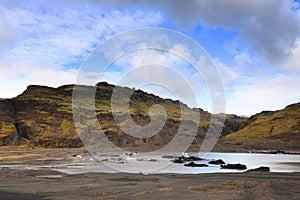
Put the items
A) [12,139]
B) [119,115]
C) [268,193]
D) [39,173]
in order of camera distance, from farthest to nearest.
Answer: [119,115] < [12,139] < [39,173] < [268,193]

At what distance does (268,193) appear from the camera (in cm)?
2628

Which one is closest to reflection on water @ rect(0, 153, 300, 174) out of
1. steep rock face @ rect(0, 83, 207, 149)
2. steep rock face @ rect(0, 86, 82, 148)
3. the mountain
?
the mountain

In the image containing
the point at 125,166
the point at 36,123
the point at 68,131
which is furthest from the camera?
the point at 36,123

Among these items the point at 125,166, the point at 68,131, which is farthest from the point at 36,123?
the point at 125,166

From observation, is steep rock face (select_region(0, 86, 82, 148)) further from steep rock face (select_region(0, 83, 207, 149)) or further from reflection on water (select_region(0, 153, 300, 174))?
reflection on water (select_region(0, 153, 300, 174))

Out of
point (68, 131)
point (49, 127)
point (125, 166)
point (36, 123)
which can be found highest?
point (36, 123)

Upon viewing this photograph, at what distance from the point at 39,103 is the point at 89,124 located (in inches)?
1248

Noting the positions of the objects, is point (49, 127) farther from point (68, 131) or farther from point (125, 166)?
point (125, 166)

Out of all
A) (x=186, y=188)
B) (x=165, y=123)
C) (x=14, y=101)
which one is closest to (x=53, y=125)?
(x=14, y=101)

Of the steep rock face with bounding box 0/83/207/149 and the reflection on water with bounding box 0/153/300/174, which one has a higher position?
the steep rock face with bounding box 0/83/207/149

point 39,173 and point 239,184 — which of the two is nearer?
point 239,184

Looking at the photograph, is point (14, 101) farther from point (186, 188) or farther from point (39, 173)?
point (186, 188)

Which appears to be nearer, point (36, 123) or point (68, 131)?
point (68, 131)

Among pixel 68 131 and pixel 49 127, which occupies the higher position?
pixel 49 127
